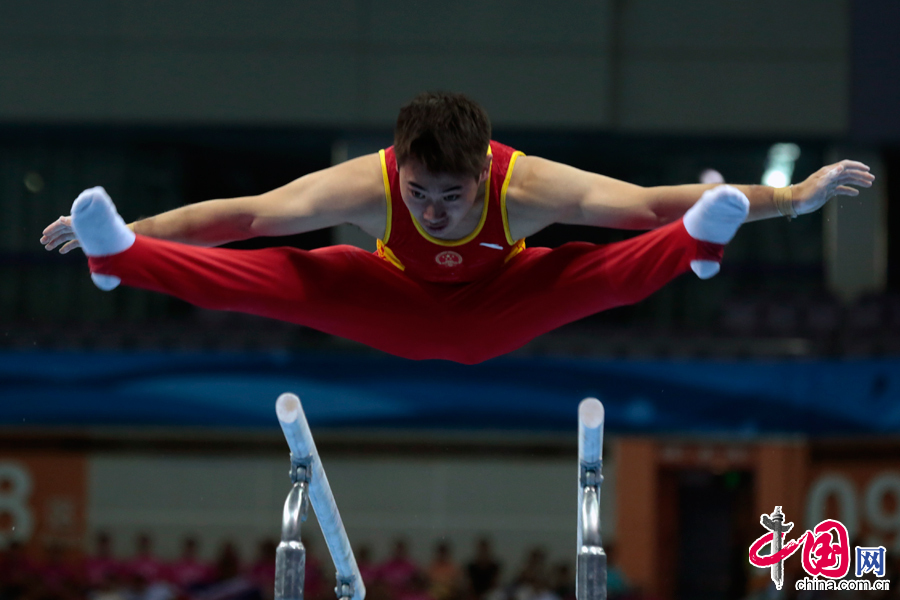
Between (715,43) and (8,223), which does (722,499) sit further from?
(8,223)

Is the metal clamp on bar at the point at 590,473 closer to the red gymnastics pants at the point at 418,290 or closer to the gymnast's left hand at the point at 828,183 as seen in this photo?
the red gymnastics pants at the point at 418,290

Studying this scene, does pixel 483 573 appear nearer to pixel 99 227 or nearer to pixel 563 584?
pixel 563 584

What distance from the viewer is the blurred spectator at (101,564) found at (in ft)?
31.2

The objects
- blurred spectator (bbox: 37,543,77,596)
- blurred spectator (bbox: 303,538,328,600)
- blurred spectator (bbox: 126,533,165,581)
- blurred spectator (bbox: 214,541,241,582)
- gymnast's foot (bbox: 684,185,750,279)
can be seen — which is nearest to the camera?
gymnast's foot (bbox: 684,185,750,279)

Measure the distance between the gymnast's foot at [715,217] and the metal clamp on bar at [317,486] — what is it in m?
1.31

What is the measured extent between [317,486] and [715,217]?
1.65 metres

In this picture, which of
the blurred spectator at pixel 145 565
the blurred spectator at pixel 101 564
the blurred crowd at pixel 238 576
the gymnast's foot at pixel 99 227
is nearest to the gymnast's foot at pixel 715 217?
the gymnast's foot at pixel 99 227

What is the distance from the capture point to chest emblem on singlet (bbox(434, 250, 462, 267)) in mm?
3434

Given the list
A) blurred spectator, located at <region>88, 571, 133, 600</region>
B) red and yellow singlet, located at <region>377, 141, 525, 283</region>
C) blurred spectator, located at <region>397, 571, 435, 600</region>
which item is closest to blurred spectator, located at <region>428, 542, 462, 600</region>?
blurred spectator, located at <region>397, 571, 435, 600</region>

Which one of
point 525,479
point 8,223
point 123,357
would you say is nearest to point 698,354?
point 525,479

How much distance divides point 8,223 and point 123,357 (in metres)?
3.20

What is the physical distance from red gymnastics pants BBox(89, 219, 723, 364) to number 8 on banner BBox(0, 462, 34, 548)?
922cm

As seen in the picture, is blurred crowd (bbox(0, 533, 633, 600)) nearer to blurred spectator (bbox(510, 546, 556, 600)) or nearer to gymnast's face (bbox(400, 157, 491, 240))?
blurred spectator (bbox(510, 546, 556, 600))

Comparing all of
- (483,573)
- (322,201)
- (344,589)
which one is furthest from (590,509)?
(483,573)
